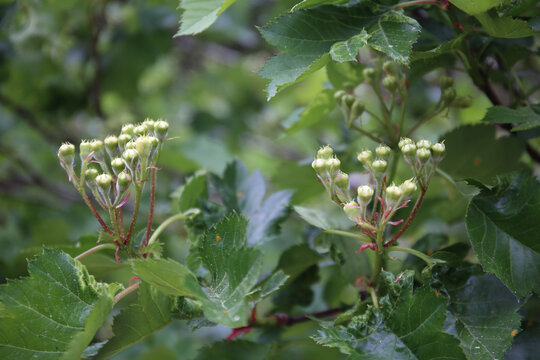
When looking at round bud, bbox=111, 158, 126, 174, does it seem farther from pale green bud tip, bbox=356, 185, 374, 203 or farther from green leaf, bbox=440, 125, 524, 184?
green leaf, bbox=440, 125, 524, 184

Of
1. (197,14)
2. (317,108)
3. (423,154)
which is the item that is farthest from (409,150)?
(197,14)

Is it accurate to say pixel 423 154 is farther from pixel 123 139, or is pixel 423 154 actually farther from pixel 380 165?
pixel 123 139

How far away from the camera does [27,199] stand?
7.92ft

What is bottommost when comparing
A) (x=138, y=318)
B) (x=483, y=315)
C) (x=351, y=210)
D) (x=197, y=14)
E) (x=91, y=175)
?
(x=483, y=315)

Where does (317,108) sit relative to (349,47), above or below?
below

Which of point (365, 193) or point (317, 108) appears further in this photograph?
point (317, 108)

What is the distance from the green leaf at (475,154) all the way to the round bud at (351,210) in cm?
46

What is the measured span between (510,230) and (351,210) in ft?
0.99

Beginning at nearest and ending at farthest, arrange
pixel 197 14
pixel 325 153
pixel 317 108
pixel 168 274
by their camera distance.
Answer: pixel 168 274
pixel 325 153
pixel 197 14
pixel 317 108

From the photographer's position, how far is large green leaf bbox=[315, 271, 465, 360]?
2.47 feet

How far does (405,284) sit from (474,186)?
0.81 feet

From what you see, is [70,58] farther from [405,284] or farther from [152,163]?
[405,284]

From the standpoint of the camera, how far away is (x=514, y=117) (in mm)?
903

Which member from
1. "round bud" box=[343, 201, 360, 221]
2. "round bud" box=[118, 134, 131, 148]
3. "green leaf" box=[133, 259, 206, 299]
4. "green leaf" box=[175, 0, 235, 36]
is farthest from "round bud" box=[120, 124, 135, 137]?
"round bud" box=[343, 201, 360, 221]
